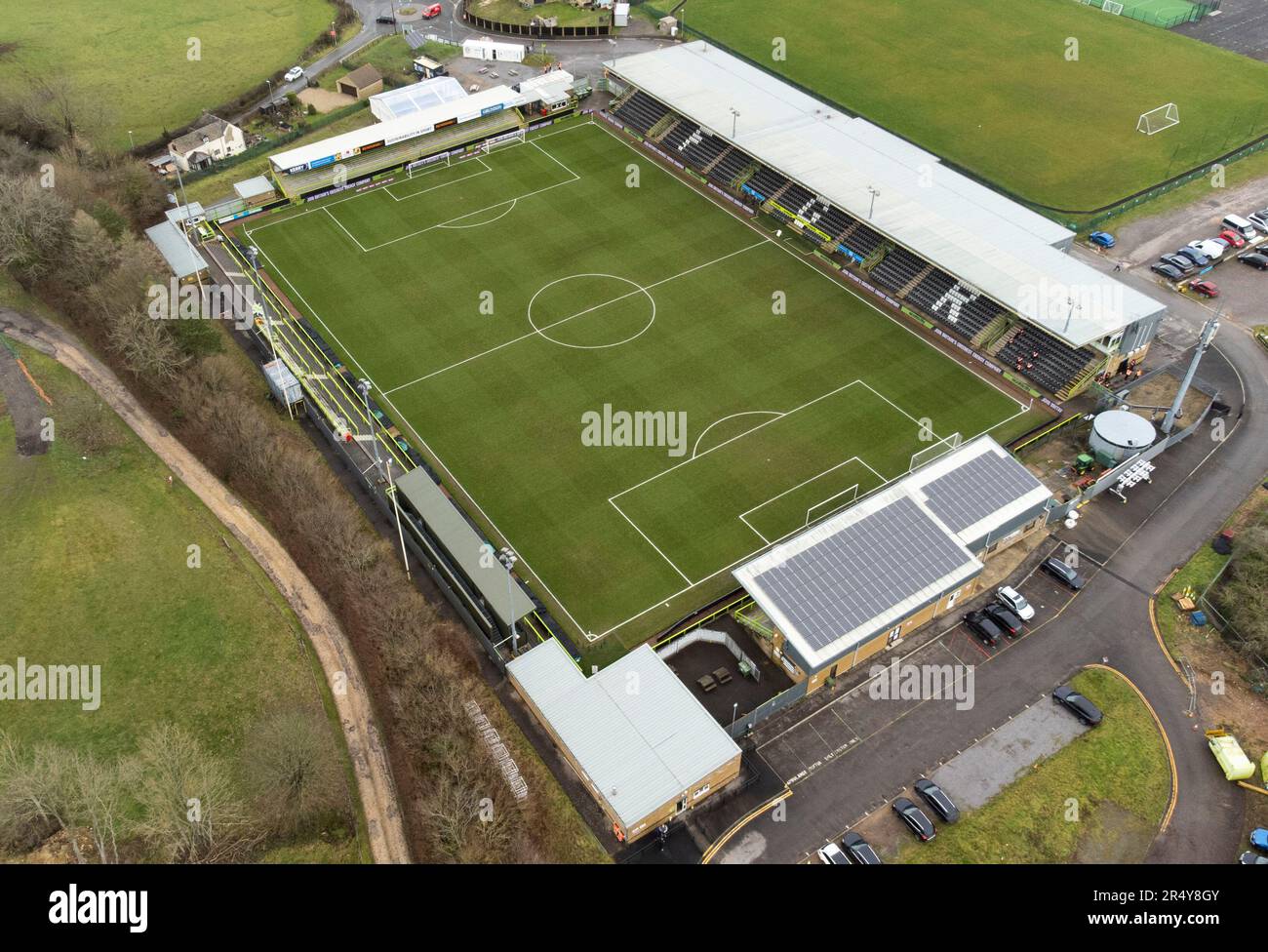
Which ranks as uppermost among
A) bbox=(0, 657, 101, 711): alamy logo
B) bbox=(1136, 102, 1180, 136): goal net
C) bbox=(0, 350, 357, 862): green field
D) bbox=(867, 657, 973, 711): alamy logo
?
bbox=(1136, 102, 1180, 136): goal net

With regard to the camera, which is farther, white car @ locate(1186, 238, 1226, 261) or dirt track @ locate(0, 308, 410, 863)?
white car @ locate(1186, 238, 1226, 261)

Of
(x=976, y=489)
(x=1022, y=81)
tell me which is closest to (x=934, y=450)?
(x=976, y=489)

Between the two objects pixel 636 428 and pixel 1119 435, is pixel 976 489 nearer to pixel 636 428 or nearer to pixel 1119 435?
pixel 1119 435

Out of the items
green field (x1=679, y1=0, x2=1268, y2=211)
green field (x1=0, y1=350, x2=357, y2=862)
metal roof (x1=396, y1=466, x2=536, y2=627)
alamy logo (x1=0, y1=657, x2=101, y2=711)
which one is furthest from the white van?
alamy logo (x1=0, y1=657, x2=101, y2=711)

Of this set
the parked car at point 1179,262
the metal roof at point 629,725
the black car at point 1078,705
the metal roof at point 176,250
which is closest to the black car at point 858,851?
the metal roof at point 629,725

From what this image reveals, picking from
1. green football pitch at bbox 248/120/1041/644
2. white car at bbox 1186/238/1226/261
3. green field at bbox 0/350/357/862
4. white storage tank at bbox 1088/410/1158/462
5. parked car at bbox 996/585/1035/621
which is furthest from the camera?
white car at bbox 1186/238/1226/261

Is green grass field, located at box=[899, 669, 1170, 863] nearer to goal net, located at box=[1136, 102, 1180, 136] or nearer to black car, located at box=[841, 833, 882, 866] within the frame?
black car, located at box=[841, 833, 882, 866]

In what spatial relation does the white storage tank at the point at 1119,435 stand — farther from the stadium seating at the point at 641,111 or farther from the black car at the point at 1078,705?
the stadium seating at the point at 641,111
